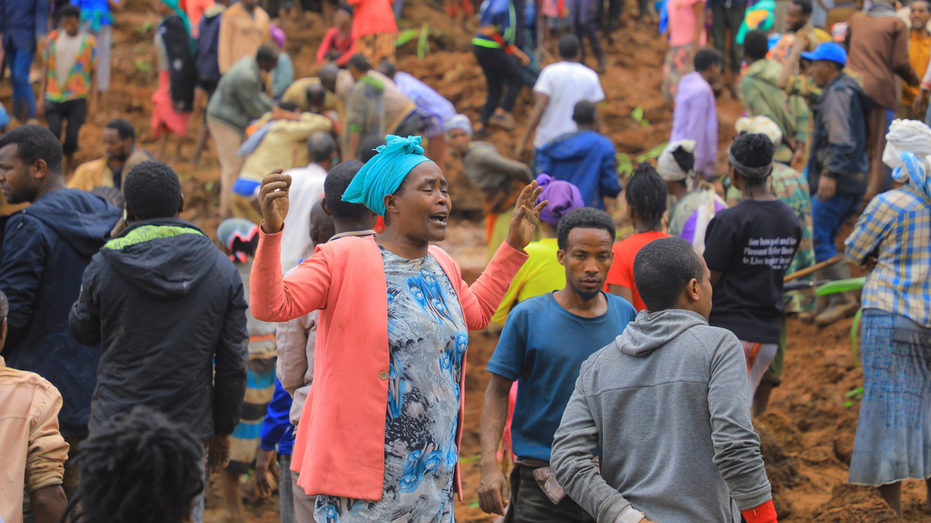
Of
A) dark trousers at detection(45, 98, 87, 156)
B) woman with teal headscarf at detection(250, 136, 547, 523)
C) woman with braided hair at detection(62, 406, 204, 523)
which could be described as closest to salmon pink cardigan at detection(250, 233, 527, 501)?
woman with teal headscarf at detection(250, 136, 547, 523)

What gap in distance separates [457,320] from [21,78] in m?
9.78

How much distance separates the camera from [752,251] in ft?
15.1

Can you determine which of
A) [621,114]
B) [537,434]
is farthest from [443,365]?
[621,114]

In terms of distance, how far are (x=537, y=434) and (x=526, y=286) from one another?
3.15 ft

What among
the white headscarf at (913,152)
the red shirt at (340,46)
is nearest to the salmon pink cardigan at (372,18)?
the red shirt at (340,46)

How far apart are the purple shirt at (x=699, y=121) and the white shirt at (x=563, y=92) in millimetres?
1349

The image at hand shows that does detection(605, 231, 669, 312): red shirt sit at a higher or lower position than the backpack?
lower

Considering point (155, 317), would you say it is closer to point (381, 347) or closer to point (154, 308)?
point (154, 308)

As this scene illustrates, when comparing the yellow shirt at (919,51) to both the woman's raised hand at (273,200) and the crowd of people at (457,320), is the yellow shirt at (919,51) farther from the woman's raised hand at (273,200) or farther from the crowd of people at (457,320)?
the woman's raised hand at (273,200)

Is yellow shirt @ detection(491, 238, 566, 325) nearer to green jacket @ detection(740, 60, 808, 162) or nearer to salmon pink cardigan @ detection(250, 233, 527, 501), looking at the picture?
salmon pink cardigan @ detection(250, 233, 527, 501)

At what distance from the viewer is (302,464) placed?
2779mm

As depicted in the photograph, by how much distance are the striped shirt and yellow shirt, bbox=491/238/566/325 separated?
5.50 feet

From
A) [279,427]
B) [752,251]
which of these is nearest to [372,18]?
[752,251]

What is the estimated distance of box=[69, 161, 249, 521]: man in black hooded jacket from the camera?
3527 millimetres
